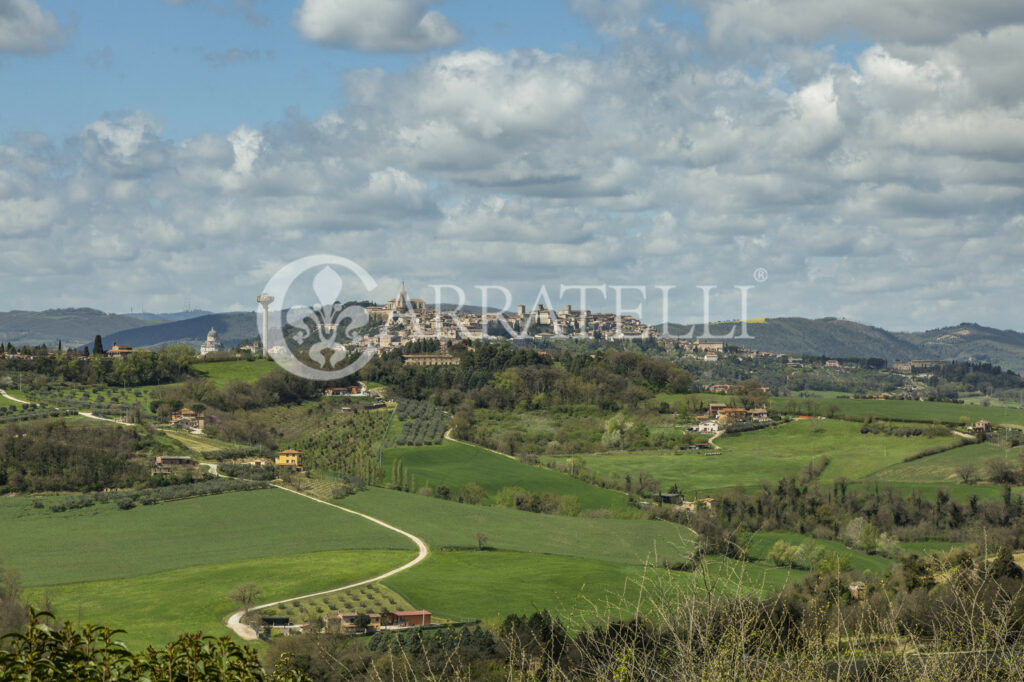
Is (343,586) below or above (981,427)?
below

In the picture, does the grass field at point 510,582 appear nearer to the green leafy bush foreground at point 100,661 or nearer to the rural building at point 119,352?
the green leafy bush foreground at point 100,661

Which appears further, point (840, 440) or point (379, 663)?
point (840, 440)

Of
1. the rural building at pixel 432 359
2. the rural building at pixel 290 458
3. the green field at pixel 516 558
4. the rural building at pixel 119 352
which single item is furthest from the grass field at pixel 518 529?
the rural building at pixel 432 359

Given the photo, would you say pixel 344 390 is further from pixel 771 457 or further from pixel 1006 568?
pixel 1006 568

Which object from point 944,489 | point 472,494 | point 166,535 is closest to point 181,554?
point 166,535

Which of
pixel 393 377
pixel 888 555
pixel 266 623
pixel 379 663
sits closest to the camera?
pixel 379 663

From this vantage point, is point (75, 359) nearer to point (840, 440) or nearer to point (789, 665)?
point (840, 440)

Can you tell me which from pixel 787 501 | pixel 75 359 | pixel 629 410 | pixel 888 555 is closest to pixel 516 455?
pixel 629 410
